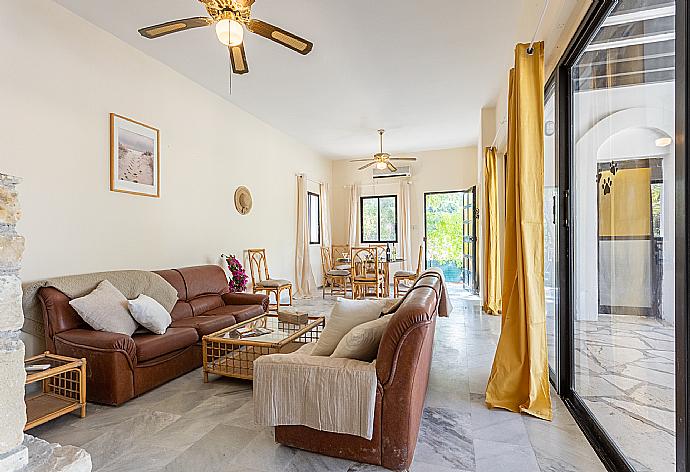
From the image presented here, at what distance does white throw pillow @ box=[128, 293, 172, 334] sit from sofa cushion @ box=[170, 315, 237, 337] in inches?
11.7

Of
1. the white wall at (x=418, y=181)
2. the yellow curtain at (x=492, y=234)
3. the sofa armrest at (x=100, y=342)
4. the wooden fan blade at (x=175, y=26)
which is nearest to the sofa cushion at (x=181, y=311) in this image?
the sofa armrest at (x=100, y=342)

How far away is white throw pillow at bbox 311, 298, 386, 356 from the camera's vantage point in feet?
7.26

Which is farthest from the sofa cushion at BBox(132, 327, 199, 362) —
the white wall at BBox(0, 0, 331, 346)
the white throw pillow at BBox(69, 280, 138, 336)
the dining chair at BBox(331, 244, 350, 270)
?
the dining chair at BBox(331, 244, 350, 270)

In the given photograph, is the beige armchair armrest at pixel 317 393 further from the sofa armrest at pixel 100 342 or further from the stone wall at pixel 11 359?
the sofa armrest at pixel 100 342

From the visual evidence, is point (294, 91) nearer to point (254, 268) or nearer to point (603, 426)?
point (254, 268)

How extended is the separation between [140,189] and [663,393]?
4288mm

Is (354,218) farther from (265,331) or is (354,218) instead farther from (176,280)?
(265,331)

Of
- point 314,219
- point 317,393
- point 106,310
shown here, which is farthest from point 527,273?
point 314,219

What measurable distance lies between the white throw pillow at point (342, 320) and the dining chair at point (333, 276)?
4.81m

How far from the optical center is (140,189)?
3932 millimetres

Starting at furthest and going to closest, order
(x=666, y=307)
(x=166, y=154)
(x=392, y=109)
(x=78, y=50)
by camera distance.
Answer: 1. (x=392, y=109)
2. (x=166, y=154)
3. (x=78, y=50)
4. (x=666, y=307)

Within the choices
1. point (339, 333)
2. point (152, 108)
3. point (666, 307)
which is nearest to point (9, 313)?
point (339, 333)

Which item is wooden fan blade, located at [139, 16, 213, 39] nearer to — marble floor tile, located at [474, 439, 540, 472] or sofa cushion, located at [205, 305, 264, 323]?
sofa cushion, located at [205, 305, 264, 323]

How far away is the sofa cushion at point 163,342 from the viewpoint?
2.82 m
